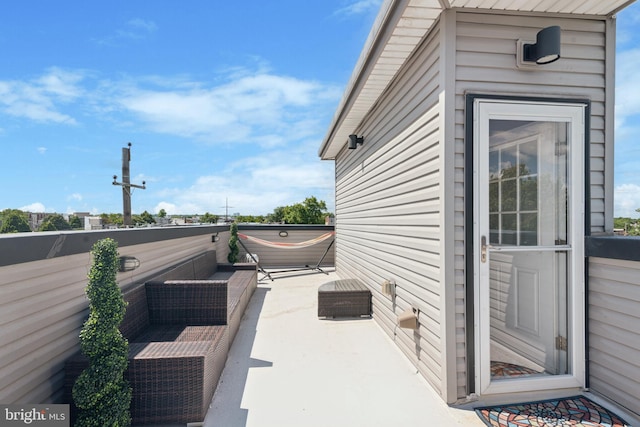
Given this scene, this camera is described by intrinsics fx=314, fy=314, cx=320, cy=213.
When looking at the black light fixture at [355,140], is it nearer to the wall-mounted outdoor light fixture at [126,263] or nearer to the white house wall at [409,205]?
the white house wall at [409,205]

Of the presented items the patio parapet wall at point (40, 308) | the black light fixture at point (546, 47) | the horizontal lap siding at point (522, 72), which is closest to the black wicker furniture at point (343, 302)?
the horizontal lap siding at point (522, 72)

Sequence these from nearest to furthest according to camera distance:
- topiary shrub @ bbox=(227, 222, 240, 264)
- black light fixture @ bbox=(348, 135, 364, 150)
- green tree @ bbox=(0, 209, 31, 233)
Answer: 1. green tree @ bbox=(0, 209, 31, 233)
2. black light fixture @ bbox=(348, 135, 364, 150)
3. topiary shrub @ bbox=(227, 222, 240, 264)

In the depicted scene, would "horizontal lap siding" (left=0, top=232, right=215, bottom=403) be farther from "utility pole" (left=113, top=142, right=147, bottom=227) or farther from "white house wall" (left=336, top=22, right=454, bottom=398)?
"utility pole" (left=113, top=142, right=147, bottom=227)

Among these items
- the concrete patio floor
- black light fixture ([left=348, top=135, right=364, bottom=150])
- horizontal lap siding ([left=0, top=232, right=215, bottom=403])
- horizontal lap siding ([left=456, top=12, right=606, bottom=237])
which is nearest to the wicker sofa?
horizontal lap siding ([left=0, top=232, right=215, bottom=403])

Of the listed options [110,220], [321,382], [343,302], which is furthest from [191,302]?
[110,220]

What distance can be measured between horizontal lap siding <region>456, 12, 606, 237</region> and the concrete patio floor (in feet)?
6.08

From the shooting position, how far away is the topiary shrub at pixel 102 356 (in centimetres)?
165

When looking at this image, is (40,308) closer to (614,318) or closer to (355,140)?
(614,318)

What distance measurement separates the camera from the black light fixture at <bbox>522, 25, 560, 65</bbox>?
208cm

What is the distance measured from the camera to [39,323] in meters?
1.71

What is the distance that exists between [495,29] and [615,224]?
5.75ft

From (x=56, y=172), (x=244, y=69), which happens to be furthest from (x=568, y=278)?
(x=56, y=172)

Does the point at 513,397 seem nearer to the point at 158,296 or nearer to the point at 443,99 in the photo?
the point at 443,99

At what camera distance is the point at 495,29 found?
2221 mm
